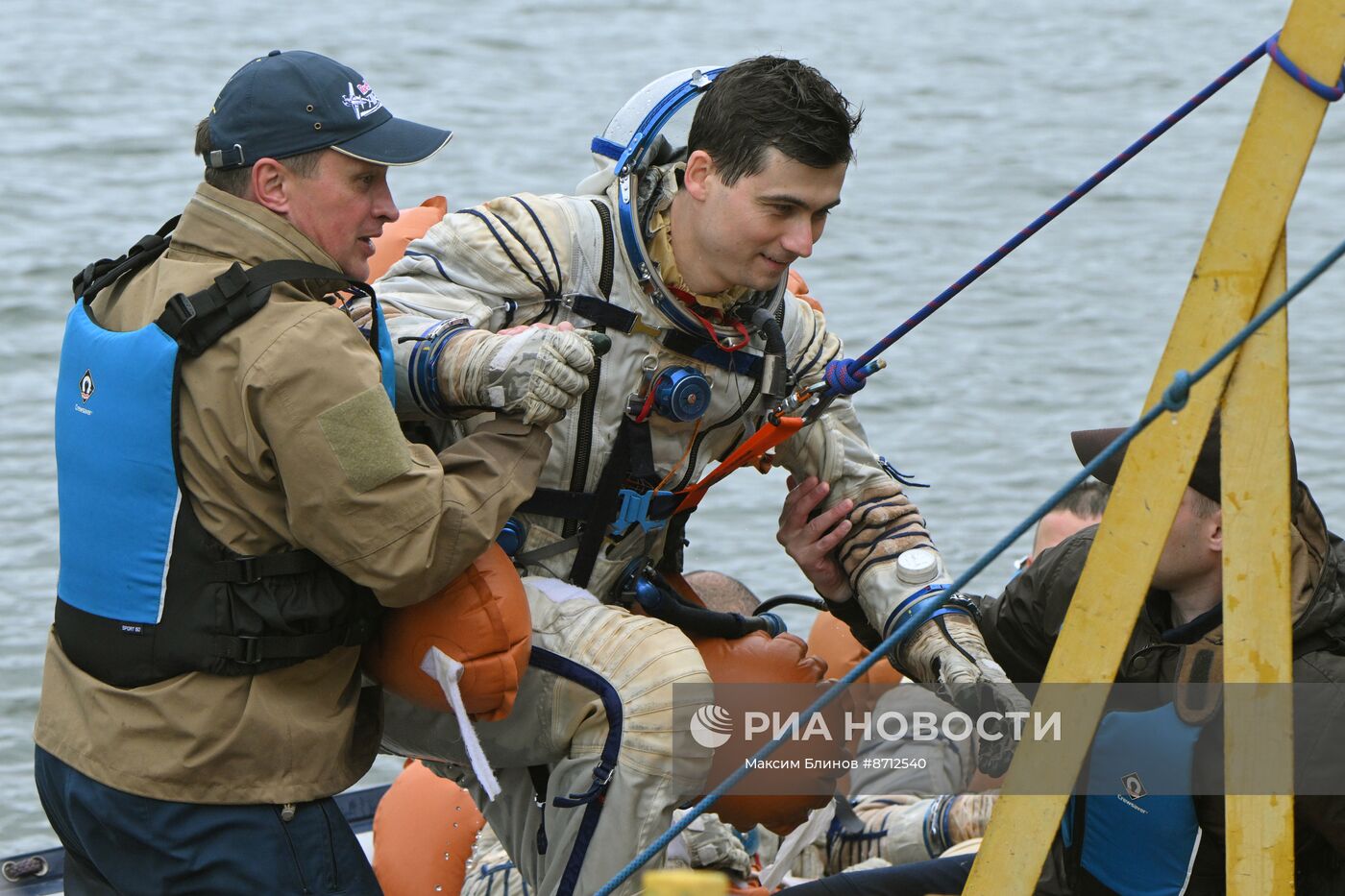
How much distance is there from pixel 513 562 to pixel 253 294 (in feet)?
2.55

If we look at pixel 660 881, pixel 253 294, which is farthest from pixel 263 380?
pixel 660 881

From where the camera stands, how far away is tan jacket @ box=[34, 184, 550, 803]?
2.98 metres

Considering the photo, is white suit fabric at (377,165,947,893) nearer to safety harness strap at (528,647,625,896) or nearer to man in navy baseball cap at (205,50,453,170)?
safety harness strap at (528,647,625,896)

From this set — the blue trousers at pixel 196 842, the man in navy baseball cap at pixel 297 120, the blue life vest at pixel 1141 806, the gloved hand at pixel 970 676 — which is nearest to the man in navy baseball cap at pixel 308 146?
the man in navy baseball cap at pixel 297 120

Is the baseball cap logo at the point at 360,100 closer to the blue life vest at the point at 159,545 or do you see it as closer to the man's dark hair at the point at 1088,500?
the blue life vest at the point at 159,545

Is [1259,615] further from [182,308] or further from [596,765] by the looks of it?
[182,308]

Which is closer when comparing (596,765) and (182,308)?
(182,308)

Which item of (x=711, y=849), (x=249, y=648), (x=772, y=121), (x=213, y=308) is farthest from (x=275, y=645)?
(x=711, y=849)

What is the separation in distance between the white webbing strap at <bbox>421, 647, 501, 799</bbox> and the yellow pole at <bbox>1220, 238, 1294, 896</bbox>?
3.76ft

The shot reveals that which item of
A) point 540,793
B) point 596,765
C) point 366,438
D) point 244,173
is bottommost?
point 540,793

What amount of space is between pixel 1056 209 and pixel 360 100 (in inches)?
44.1

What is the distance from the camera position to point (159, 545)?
3053 millimetres

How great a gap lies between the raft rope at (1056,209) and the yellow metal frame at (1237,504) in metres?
0.02

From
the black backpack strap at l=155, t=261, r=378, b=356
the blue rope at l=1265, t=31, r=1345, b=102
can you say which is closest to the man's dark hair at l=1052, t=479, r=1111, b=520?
the blue rope at l=1265, t=31, r=1345, b=102
